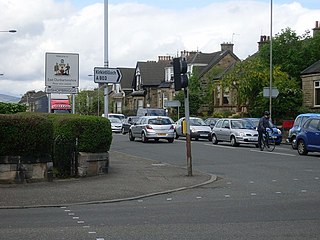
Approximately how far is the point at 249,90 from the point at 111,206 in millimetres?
41745

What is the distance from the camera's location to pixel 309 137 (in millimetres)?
24797

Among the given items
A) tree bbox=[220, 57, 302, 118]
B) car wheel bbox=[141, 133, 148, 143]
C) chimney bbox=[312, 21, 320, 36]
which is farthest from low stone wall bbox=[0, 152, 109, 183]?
chimney bbox=[312, 21, 320, 36]

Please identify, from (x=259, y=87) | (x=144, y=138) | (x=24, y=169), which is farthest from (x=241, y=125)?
(x=259, y=87)

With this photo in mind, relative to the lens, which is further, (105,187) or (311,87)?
(311,87)

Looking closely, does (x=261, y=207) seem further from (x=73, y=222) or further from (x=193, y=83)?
(x=193, y=83)

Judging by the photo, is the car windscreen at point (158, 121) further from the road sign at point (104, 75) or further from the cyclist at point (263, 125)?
the road sign at point (104, 75)

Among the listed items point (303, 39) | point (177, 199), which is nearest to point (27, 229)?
point (177, 199)

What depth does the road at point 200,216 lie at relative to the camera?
353 inches

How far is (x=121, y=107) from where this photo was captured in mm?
95375

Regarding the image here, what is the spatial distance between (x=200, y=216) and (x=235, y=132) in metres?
22.4

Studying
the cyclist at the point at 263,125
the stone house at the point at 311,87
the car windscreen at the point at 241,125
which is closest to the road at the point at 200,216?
the cyclist at the point at 263,125

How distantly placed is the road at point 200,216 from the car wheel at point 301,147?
8509mm

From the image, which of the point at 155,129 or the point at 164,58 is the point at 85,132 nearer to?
the point at 155,129

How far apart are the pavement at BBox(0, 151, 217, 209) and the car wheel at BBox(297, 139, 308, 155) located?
800 centimetres
